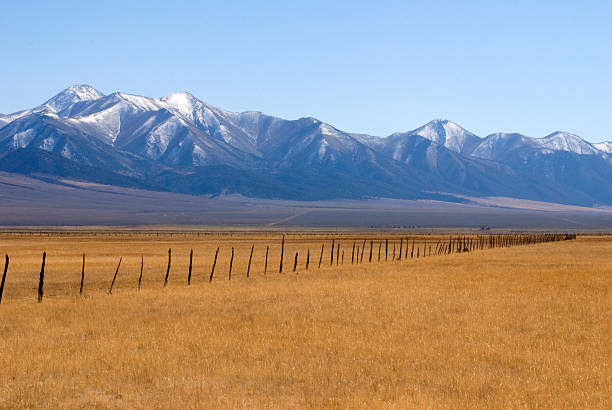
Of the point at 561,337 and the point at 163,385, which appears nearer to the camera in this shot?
the point at 163,385

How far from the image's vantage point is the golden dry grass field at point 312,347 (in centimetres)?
1452

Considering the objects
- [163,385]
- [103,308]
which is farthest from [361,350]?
[103,308]

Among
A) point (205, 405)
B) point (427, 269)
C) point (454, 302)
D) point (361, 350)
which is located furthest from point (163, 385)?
point (427, 269)

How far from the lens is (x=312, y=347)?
1872cm

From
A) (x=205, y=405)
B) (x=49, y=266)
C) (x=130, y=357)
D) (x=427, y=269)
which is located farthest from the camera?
(x=49, y=266)

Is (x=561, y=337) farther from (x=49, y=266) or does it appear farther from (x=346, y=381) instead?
(x=49, y=266)

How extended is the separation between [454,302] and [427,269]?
673 inches

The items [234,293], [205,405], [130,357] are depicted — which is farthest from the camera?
[234,293]

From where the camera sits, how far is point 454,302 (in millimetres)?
26594

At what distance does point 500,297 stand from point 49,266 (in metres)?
32.3

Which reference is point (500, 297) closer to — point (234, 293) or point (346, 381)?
point (234, 293)

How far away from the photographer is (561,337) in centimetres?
1994

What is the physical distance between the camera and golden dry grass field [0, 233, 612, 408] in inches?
572

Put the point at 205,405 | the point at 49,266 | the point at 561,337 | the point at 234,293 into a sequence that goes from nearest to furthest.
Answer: the point at 205,405
the point at 561,337
the point at 234,293
the point at 49,266
